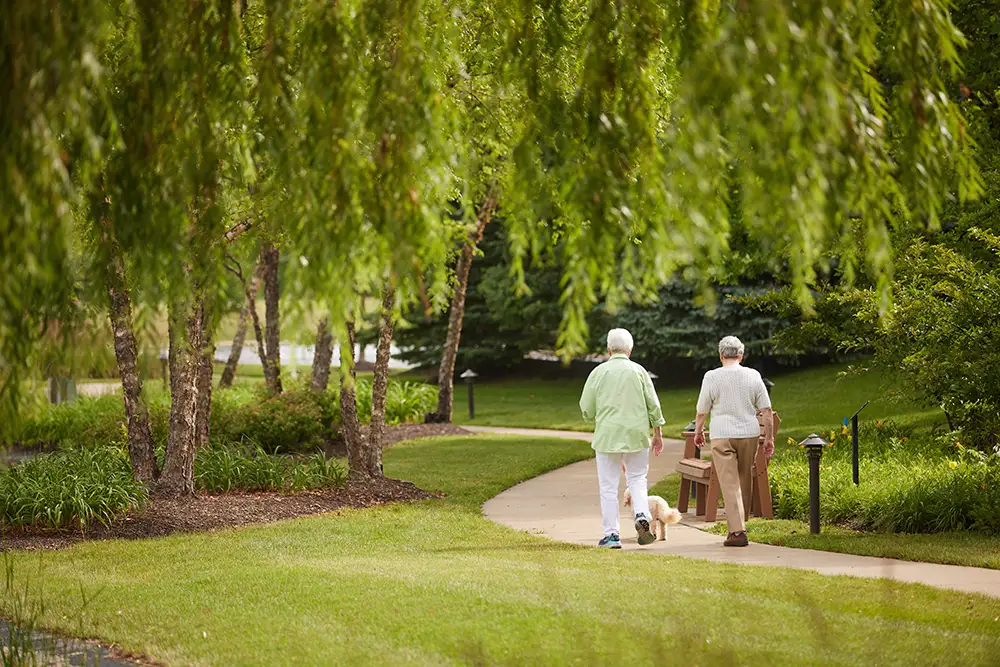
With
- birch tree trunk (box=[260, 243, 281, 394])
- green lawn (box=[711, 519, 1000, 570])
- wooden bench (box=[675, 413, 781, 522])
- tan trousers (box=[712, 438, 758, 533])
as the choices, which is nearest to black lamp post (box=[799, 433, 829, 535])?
green lawn (box=[711, 519, 1000, 570])

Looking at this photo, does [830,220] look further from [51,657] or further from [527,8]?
[51,657]

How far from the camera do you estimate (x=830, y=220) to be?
3.75m

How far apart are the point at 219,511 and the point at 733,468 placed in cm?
559

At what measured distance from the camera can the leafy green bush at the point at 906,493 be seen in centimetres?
1074

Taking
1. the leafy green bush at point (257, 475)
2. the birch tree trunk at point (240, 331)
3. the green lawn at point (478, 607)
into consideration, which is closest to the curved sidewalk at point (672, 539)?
the green lawn at point (478, 607)

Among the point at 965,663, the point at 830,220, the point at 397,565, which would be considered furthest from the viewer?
the point at 397,565

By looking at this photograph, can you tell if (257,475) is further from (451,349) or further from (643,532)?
(451,349)

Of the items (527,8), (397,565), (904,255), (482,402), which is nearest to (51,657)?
(397,565)

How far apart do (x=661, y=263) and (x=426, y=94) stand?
3.73ft

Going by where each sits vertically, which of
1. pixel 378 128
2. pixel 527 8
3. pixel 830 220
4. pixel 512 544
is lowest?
pixel 512 544

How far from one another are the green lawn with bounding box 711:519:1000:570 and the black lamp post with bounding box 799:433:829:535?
0.43 ft

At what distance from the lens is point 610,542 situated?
10242 mm

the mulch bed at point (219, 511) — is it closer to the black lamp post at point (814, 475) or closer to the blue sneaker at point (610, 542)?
the blue sneaker at point (610, 542)

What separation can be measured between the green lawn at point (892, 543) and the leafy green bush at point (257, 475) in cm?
526
